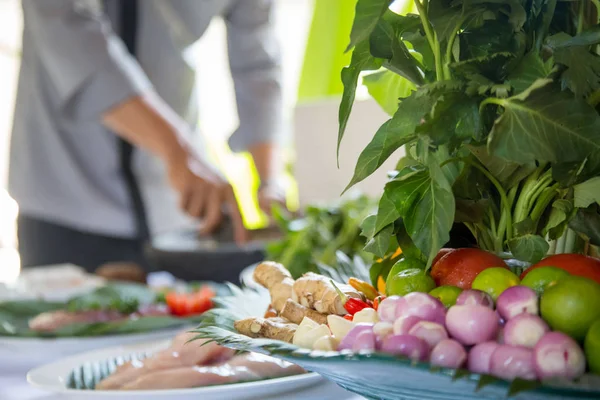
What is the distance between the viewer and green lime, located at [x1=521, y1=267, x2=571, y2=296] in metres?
0.46

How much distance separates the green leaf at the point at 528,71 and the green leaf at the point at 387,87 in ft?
0.53

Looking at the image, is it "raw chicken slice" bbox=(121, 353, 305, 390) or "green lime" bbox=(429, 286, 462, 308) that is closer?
"green lime" bbox=(429, 286, 462, 308)

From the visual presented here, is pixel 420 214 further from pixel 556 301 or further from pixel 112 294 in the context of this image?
pixel 112 294

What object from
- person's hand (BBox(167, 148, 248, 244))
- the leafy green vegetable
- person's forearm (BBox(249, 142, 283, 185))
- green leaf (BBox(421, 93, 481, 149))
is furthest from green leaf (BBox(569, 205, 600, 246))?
person's forearm (BBox(249, 142, 283, 185))

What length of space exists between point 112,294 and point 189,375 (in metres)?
0.58

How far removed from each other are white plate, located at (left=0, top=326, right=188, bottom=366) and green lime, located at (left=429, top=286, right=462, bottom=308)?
0.58 meters

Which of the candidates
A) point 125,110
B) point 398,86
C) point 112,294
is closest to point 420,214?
point 398,86

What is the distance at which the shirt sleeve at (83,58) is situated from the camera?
5.21 ft

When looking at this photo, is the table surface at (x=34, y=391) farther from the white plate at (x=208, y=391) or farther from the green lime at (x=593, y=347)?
the green lime at (x=593, y=347)

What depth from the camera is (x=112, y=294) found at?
121cm

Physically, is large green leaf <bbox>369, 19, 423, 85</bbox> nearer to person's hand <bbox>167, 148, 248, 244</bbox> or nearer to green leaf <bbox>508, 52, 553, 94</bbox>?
green leaf <bbox>508, 52, 553, 94</bbox>

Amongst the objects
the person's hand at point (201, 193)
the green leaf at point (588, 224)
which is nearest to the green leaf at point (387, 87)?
the green leaf at point (588, 224)

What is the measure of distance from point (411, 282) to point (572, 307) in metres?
0.12

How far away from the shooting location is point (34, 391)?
0.77m
